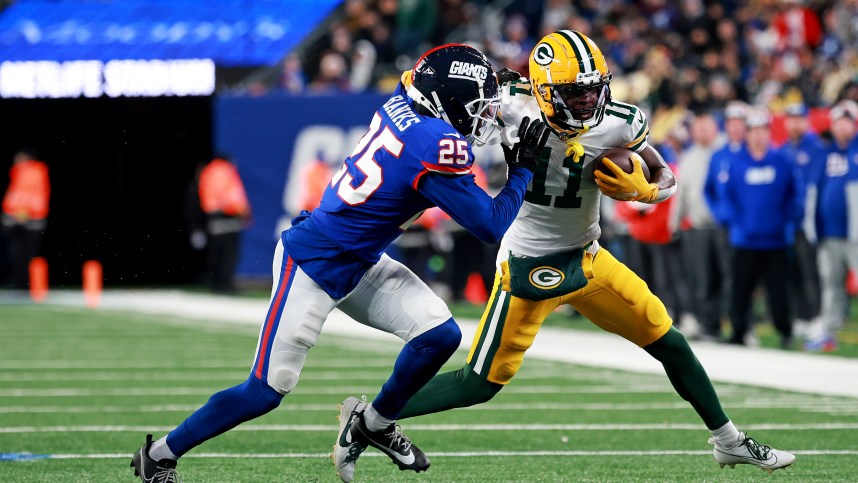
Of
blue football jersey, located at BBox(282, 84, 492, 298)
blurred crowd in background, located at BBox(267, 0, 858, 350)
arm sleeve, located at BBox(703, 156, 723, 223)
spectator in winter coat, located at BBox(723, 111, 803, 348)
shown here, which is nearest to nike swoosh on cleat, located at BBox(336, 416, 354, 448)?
blue football jersey, located at BBox(282, 84, 492, 298)

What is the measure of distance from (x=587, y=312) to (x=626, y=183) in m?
0.59

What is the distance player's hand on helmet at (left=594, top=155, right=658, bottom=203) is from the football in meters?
0.02

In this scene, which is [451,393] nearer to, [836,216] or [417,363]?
[417,363]

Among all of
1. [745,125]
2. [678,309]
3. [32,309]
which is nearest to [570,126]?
[745,125]

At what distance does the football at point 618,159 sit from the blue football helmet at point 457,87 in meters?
0.54

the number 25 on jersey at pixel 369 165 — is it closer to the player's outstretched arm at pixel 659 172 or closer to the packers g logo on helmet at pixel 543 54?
the packers g logo on helmet at pixel 543 54

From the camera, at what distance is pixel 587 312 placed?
5.39 meters

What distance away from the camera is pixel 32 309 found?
1423 cm

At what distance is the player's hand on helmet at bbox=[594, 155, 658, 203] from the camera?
505cm

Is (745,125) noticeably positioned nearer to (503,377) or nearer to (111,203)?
(503,377)

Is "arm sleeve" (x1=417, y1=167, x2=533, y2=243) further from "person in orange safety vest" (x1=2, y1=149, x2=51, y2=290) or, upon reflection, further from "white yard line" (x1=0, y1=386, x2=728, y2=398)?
"person in orange safety vest" (x1=2, y1=149, x2=51, y2=290)

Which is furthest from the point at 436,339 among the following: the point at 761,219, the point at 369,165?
the point at 761,219

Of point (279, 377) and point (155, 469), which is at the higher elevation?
point (279, 377)

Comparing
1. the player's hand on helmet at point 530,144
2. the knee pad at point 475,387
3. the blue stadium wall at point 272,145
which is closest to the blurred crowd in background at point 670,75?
the blue stadium wall at point 272,145
